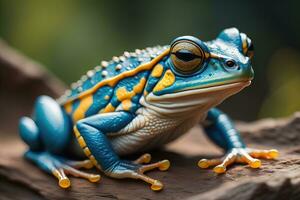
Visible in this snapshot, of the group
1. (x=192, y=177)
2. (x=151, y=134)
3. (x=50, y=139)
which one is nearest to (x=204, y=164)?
(x=192, y=177)

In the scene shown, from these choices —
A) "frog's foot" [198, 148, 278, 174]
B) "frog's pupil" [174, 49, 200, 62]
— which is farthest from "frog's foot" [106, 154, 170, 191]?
"frog's pupil" [174, 49, 200, 62]

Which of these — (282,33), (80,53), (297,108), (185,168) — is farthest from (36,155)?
(282,33)

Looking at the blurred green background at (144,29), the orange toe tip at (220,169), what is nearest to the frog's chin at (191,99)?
the orange toe tip at (220,169)

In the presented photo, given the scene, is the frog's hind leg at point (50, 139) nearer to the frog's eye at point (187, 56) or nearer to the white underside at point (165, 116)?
the white underside at point (165, 116)

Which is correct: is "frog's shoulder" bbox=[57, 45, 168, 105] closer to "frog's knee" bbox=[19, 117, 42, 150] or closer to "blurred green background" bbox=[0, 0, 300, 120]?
"frog's knee" bbox=[19, 117, 42, 150]

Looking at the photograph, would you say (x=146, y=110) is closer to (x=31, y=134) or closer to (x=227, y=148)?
(x=227, y=148)
